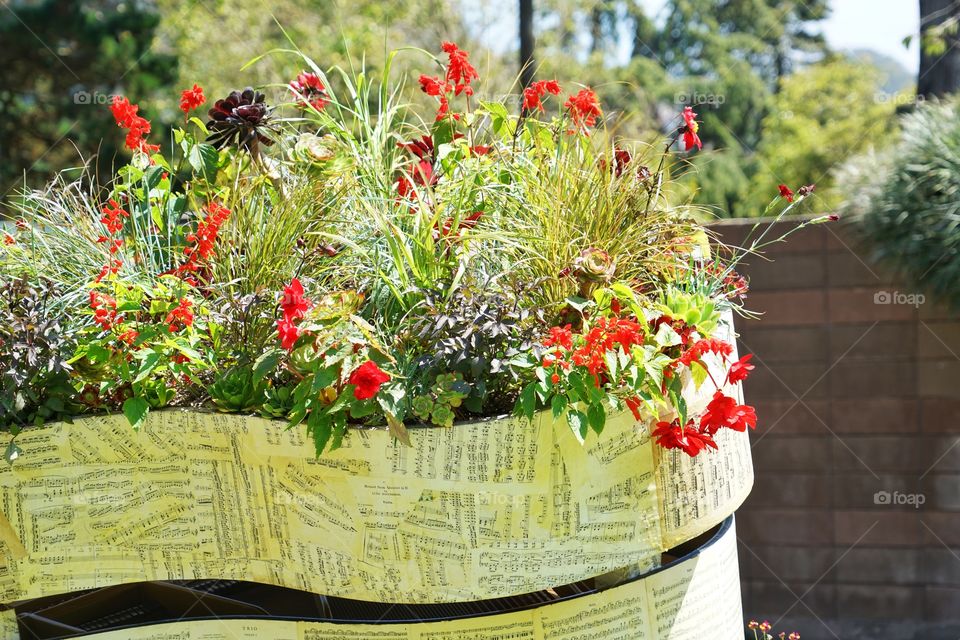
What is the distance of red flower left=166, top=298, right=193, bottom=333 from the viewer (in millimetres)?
1904

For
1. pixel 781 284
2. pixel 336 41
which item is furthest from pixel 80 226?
pixel 336 41

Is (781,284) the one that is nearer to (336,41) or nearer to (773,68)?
(336,41)

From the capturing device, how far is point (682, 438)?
1.88m

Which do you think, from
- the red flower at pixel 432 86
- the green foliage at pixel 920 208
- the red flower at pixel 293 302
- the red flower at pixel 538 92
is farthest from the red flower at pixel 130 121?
the green foliage at pixel 920 208

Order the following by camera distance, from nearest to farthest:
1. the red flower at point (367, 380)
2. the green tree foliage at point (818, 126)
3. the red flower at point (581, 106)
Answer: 1. the red flower at point (367, 380)
2. the red flower at point (581, 106)
3. the green tree foliage at point (818, 126)

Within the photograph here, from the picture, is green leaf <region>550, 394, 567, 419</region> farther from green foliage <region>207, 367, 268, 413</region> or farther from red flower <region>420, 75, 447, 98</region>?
red flower <region>420, 75, 447, 98</region>

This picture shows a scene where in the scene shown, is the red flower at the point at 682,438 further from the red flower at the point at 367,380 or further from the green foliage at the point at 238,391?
the green foliage at the point at 238,391

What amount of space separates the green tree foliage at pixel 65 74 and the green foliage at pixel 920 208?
22.6 feet

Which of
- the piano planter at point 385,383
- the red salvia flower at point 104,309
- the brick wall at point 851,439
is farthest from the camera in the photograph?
the brick wall at point 851,439

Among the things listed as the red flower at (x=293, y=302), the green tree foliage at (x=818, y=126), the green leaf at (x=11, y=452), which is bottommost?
the green leaf at (x=11, y=452)

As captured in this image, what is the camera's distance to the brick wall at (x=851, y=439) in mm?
4164

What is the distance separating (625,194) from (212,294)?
1008 mm

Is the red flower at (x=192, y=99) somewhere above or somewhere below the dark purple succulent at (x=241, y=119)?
above

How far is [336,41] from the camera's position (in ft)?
38.5
